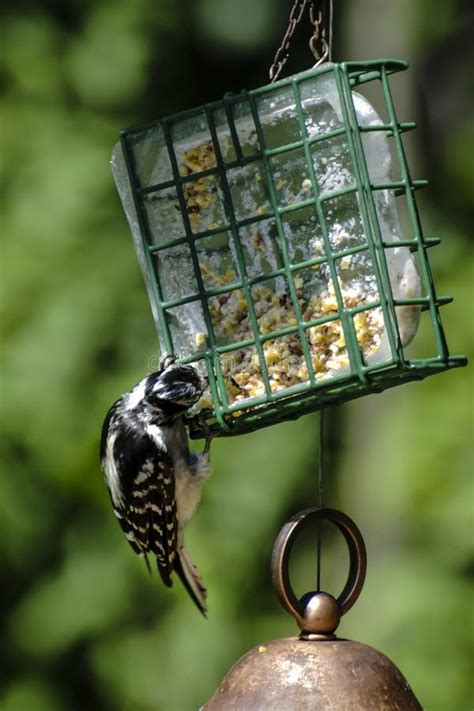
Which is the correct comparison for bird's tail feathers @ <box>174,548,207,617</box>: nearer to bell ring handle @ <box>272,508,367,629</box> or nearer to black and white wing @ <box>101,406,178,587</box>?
black and white wing @ <box>101,406,178,587</box>

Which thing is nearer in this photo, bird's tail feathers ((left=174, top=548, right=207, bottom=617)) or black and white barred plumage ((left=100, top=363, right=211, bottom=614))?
black and white barred plumage ((left=100, top=363, right=211, bottom=614))

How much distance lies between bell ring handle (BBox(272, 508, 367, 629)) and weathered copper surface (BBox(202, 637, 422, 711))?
0.28 feet

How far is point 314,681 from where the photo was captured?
300cm

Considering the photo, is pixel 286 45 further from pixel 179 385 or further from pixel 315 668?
pixel 315 668

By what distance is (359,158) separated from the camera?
11.2 feet

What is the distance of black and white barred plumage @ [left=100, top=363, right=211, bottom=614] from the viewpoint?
4277mm

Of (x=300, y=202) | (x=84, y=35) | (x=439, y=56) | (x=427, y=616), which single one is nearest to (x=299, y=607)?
(x=300, y=202)

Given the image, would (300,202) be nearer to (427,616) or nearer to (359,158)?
(359,158)

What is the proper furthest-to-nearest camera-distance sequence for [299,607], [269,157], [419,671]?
[419,671] → [269,157] → [299,607]

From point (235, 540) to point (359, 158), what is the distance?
306cm

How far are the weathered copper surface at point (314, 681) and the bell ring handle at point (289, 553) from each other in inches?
3.3

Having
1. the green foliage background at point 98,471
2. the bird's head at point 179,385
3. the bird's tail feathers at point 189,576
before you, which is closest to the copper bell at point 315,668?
the bird's head at point 179,385

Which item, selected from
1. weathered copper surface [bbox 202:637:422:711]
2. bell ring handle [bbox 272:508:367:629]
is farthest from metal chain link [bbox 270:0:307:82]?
weathered copper surface [bbox 202:637:422:711]

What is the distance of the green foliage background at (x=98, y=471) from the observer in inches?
234
